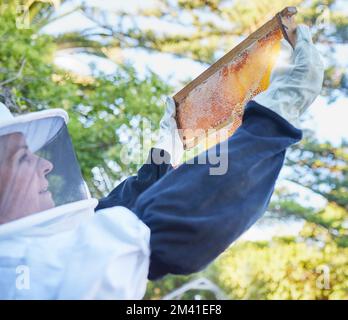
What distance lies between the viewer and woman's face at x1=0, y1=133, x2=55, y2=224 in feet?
4.35

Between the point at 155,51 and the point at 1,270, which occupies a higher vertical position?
the point at 155,51

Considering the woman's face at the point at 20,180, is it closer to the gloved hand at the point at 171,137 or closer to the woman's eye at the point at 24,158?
the woman's eye at the point at 24,158

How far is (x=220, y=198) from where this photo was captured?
1.16 metres

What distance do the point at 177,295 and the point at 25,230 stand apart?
28.0 feet

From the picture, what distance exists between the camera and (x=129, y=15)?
8.81m

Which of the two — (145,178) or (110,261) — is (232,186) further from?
(145,178)

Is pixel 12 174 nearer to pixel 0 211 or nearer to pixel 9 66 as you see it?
pixel 0 211

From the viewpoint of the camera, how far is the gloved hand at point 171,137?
1589 millimetres

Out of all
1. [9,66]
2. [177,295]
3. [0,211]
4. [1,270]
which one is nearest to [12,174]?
[0,211]

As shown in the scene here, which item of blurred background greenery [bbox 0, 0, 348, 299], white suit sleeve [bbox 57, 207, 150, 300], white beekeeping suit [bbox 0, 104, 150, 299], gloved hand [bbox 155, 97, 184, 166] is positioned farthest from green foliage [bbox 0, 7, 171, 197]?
white suit sleeve [bbox 57, 207, 150, 300]

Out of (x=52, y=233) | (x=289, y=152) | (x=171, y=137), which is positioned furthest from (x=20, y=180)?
(x=289, y=152)

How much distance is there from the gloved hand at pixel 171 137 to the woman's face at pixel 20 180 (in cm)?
32

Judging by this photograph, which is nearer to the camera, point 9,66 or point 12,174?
point 12,174
